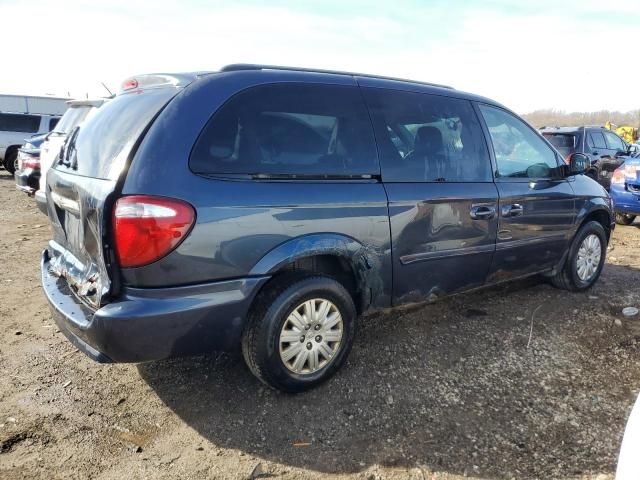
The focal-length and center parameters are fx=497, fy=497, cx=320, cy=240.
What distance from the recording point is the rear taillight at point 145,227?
2318 mm

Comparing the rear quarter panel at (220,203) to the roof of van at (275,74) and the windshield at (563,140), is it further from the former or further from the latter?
the windshield at (563,140)

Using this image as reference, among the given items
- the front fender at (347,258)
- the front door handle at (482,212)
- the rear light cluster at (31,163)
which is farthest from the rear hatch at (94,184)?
the rear light cluster at (31,163)

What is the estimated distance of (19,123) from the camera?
15.5m

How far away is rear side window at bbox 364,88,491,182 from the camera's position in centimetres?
322

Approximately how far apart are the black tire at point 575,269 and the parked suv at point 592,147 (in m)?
7.33

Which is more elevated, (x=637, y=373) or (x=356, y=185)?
(x=356, y=185)

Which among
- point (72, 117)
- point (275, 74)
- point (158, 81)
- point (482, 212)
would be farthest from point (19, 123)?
point (482, 212)

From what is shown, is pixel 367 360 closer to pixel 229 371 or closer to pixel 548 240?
pixel 229 371

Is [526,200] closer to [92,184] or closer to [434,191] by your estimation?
[434,191]

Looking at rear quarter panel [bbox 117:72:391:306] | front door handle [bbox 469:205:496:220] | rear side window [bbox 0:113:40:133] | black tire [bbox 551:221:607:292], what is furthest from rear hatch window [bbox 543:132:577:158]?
rear side window [bbox 0:113:40:133]

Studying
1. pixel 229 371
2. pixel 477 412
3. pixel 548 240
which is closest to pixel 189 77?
pixel 229 371

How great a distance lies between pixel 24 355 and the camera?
344 cm

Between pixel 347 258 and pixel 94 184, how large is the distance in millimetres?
1444

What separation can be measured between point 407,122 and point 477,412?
190 centimetres
